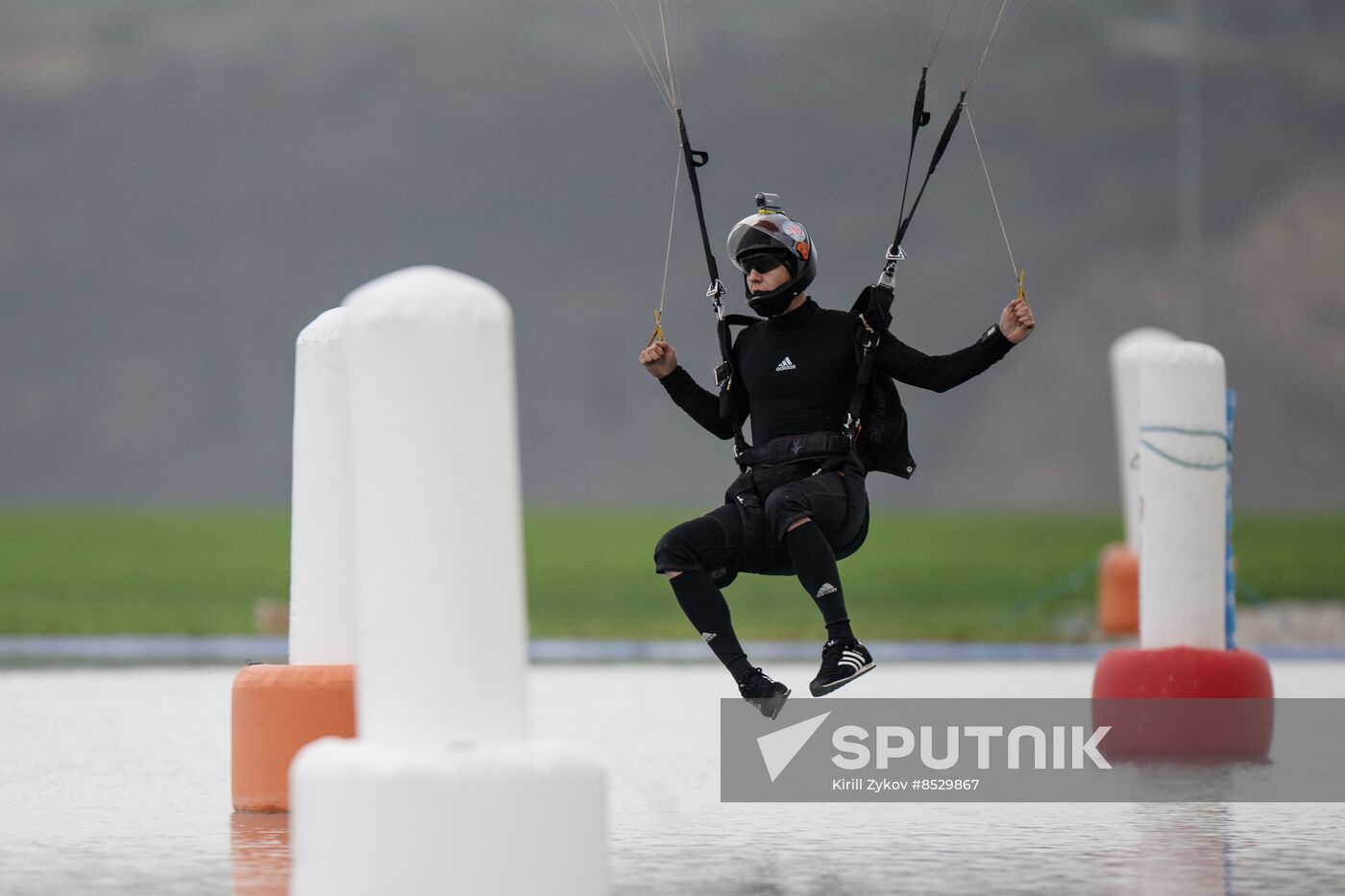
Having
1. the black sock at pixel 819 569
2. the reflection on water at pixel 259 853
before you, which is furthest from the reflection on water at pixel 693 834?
the black sock at pixel 819 569

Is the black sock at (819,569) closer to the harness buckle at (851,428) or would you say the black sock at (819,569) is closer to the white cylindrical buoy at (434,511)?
the harness buckle at (851,428)

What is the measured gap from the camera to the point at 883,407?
8453 mm

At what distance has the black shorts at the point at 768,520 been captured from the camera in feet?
26.6

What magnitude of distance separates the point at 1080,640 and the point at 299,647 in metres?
14.0

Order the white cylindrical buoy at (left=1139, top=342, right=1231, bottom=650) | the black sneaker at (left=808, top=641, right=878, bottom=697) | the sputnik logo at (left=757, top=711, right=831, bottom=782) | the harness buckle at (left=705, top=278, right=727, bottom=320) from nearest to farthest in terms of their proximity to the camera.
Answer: the black sneaker at (left=808, top=641, right=878, bottom=697) < the harness buckle at (left=705, top=278, right=727, bottom=320) < the sputnik logo at (left=757, top=711, right=831, bottom=782) < the white cylindrical buoy at (left=1139, top=342, right=1231, bottom=650)

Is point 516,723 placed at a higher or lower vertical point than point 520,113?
lower

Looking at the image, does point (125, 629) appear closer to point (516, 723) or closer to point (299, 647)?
point (299, 647)

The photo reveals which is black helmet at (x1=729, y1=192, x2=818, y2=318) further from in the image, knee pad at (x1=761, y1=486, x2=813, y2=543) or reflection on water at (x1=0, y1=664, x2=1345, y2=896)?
reflection on water at (x1=0, y1=664, x2=1345, y2=896)

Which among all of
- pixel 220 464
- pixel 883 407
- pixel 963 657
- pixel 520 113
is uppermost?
pixel 520 113

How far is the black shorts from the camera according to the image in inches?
319

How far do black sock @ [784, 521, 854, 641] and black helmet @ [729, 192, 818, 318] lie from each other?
3.34 feet

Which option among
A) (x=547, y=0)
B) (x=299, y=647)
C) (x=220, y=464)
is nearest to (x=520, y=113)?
(x=547, y=0)

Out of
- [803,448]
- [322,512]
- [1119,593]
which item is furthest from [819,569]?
Answer: [1119,593]

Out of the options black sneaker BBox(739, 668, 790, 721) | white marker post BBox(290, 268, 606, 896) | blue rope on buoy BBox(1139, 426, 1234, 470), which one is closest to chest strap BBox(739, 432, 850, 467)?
black sneaker BBox(739, 668, 790, 721)
